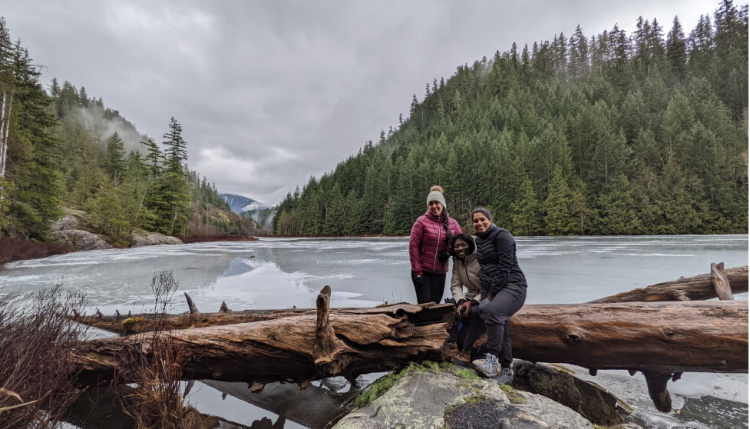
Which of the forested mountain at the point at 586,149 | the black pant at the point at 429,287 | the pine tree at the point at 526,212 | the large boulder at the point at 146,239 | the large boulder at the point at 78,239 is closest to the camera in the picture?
the forested mountain at the point at 586,149

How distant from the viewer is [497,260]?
114 inches

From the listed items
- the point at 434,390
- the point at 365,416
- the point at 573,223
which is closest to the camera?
the point at 365,416

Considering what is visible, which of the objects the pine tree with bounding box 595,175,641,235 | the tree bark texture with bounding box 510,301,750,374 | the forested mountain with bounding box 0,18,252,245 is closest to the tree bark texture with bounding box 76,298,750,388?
the tree bark texture with bounding box 510,301,750,374

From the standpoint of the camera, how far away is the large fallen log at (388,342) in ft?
8.65

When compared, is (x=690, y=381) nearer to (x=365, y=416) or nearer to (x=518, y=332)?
(x=518, y=332)

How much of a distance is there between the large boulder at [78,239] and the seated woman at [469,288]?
22.4 metres

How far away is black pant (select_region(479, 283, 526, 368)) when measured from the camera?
2764 mm

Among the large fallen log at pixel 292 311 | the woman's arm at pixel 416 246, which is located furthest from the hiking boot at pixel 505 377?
the large fallen log at pixel 292 311

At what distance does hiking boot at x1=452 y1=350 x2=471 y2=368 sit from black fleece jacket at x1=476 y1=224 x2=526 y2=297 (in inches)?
33.8

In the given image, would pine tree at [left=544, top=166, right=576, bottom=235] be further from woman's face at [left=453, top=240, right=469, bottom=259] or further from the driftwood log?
woman's face at [left=453, top=240, right=469, bottom=259]

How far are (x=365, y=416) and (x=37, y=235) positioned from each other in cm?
2176

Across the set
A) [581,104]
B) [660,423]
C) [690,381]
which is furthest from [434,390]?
[581,104]

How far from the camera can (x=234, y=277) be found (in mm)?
8539

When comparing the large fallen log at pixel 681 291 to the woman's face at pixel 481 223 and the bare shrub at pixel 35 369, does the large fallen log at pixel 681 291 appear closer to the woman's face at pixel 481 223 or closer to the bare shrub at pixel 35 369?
the woman's face at pixel 481 223
